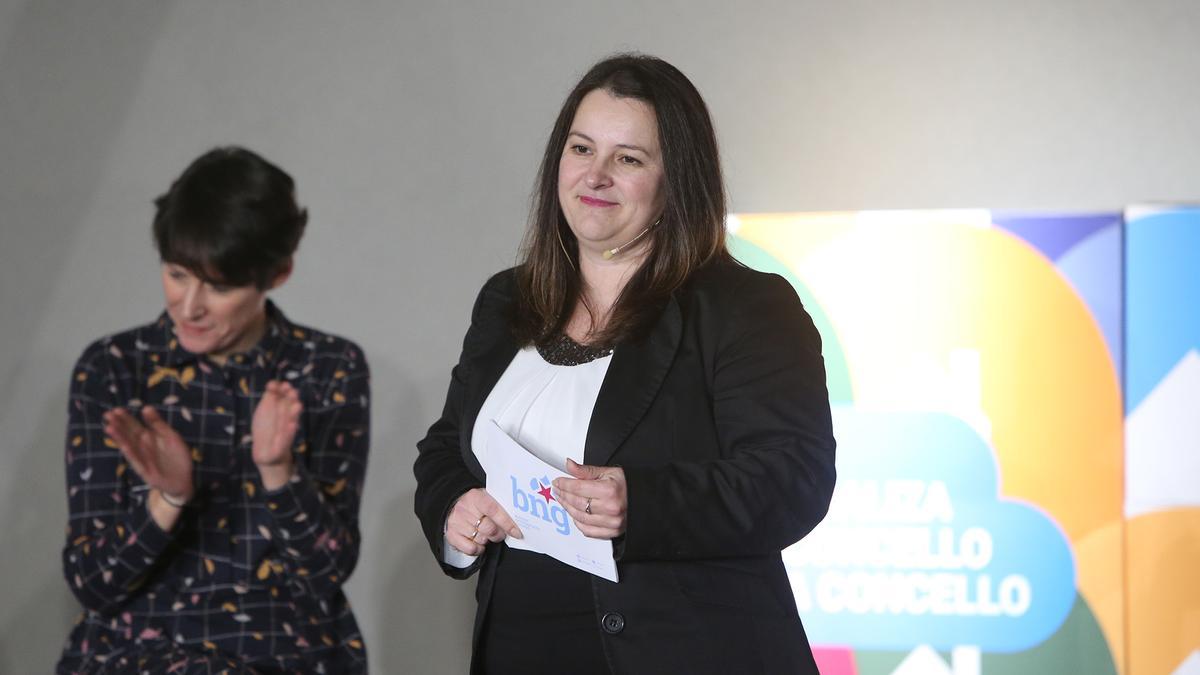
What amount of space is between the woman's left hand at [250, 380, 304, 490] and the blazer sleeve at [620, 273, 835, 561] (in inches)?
27.2

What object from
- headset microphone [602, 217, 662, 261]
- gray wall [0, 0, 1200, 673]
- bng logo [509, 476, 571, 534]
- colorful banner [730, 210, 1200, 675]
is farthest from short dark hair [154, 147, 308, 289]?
colorful banner [730, 210, 1200, 675]

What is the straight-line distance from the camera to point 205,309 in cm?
219

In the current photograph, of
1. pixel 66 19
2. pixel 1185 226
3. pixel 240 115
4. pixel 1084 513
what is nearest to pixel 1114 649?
pixel 1084 513

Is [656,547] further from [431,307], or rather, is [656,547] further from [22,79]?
[22,79]

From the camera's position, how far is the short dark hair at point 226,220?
2.16 metres

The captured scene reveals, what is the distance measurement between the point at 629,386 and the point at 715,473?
0.59 ft

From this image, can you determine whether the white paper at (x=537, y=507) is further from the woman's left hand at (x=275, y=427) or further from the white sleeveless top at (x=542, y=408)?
the woman's left hand at (x=275, y=427)

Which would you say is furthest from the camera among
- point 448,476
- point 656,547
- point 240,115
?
point 240,115

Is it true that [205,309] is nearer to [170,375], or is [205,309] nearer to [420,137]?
[170,375]

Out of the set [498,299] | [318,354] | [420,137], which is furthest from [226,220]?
[420,137]

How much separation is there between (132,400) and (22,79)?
212 centimetres

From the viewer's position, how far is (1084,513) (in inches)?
125

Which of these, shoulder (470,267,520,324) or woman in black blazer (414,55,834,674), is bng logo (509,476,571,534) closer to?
woman in black blazer (414,55,834,674)

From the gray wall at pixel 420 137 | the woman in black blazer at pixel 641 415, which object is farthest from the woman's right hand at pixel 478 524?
the gray wall at pixel 420 137
